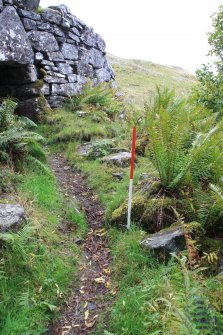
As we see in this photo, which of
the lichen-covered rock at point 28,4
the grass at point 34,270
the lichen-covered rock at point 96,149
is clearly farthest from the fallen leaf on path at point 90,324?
the lichen-covered rock at point 28,4

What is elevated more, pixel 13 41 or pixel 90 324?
pixel 13 41

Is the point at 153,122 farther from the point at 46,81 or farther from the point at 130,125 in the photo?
the point at 46,81

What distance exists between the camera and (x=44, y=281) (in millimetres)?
3162

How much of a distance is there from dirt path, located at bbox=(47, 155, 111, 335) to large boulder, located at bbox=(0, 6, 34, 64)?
401 cm

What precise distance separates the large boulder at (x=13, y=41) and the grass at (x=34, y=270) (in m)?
4.47

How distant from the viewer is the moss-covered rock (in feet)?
12.5

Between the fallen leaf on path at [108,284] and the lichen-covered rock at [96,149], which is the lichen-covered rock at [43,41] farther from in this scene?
the fallen leaf on path at [108,284]

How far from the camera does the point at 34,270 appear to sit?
322 cm

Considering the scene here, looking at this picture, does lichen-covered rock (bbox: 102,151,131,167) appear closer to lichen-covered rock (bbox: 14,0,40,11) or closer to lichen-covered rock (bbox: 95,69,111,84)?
lichen-covered rock (bbox: 14,0,40,11)

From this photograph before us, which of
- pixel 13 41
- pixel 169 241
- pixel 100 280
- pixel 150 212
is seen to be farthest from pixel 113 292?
pixel 13 41

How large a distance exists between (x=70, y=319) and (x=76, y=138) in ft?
17.3

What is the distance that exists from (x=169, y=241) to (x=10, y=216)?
1852mm

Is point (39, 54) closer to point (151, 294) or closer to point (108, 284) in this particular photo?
point (108, 284)

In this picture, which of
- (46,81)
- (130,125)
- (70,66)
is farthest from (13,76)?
(130,125)
